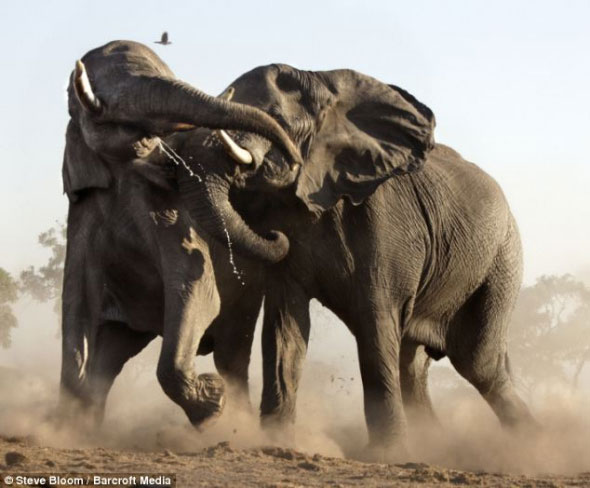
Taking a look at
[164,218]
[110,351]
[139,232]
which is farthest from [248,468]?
[110,351]

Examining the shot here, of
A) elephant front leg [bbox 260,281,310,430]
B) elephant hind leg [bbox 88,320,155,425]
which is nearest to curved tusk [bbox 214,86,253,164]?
elephant front leg [bbox 260,281,310,430]

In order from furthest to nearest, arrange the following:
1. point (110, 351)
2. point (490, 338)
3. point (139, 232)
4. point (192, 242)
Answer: point (490, 338)
point (110, 351)
point (139, 232)
point (192, 242)

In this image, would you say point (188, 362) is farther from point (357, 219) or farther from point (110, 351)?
point (357, 219)

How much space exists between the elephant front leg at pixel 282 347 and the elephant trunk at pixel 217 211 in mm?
866

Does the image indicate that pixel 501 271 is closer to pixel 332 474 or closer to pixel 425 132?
pixel 425 132

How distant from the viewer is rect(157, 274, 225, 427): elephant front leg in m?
9.76

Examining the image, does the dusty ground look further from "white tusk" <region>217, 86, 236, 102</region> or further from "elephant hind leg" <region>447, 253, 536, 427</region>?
"elephant hind leg" <region>447, 253, 536, 427</region>

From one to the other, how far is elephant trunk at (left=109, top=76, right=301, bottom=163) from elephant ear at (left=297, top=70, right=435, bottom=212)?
1.26 meters

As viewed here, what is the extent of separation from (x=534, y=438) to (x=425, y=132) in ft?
8.62

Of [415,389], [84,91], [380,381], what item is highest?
[84,91]

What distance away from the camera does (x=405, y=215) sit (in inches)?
453

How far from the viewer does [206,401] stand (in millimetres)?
9844

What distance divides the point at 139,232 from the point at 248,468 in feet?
8.13

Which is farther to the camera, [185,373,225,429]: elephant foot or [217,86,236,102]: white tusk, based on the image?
[217,86,236,102]: white tusk
